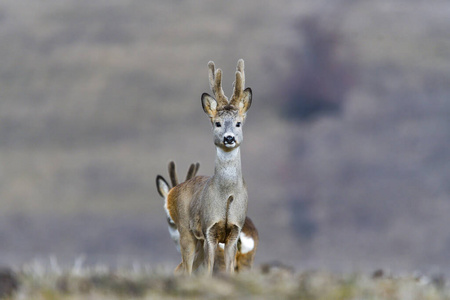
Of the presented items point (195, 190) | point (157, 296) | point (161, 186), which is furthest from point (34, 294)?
point (161, 186)

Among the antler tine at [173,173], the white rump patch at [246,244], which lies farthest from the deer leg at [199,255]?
the antler tine at [173,173]

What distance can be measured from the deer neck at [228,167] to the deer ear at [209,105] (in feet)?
2.27

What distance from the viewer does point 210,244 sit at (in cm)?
1342

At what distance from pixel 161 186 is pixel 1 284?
28.7ft

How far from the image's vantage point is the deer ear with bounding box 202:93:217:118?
44.9ft

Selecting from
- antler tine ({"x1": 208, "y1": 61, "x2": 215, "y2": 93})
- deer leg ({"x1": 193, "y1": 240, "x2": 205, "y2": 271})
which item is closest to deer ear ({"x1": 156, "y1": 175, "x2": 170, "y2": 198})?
deer leg ({"x1": 193, "y1": 240, "x2": 205, "y2": 271})

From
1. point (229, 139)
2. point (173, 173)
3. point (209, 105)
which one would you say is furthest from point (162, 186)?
point (229, 139)

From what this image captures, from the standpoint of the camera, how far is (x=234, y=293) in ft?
28.0

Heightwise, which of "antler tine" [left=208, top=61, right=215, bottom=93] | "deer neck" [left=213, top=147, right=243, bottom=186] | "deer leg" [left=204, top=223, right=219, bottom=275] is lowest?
"deer leg" [left=204, top=223, right=219, bottom=275]

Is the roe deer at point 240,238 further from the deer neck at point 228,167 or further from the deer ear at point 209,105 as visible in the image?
the deer ear at point 209,105

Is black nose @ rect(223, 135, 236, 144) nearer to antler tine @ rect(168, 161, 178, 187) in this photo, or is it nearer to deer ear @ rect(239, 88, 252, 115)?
deer ear @ rect(239, 88, 252, 115)

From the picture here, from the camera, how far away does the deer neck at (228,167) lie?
13.6 m

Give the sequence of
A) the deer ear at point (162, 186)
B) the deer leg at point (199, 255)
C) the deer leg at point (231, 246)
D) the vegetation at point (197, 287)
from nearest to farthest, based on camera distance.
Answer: the vegetation at point (197, 287), the deer leg at point (231, 246), the deer leg at point (199, 255), the deer ear at point (162, 186)

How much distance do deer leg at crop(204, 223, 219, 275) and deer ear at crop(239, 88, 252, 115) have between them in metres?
2.28
